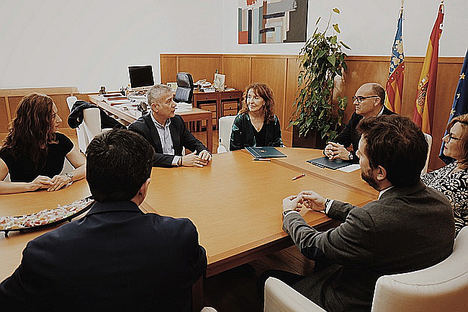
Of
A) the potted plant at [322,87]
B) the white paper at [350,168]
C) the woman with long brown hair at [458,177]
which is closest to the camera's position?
the woman with long brown hair at [458,177]

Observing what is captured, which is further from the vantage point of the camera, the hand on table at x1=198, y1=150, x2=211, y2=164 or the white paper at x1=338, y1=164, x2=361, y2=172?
the hand on table at x1=198, y1=150, x2=211, y2=164

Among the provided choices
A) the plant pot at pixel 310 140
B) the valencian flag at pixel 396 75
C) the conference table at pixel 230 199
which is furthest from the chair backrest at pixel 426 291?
the plant pot at pixel 310 140

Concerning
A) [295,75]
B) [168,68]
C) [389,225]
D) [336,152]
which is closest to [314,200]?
[389,225]

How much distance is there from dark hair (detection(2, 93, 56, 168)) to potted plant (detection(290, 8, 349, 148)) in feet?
11.0

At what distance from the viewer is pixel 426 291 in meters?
0.90

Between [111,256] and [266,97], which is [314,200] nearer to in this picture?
[111,256]

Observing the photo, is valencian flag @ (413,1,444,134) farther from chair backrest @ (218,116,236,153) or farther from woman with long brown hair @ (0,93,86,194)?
woman with long brown hair @ (0,93,86,194)

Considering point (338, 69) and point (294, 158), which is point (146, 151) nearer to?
point (294, 158)

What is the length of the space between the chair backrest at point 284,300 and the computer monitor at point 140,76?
5214mm

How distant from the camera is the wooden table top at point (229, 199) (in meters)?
1.35

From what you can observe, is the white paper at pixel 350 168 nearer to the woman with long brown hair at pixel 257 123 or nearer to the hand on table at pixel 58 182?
the woman with long brown hair at pixel 257 123

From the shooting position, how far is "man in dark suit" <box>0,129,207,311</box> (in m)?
0.84

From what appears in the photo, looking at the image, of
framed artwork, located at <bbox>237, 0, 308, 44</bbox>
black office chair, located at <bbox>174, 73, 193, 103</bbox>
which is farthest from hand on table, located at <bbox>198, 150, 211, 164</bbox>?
framed artwork, located at <bbox>237, 0, 308, 44</bbox>

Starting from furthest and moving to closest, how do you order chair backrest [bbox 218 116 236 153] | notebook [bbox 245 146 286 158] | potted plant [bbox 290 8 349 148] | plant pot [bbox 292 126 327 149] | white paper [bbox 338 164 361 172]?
plant pot [bbox 292 126 327 149], potted plant [bbox 290 8 349 148], chair backrest [bbox 218 116 236 153], notebook [bbox 245 146 286 158], white paper [bbox 338 164 361 172]
